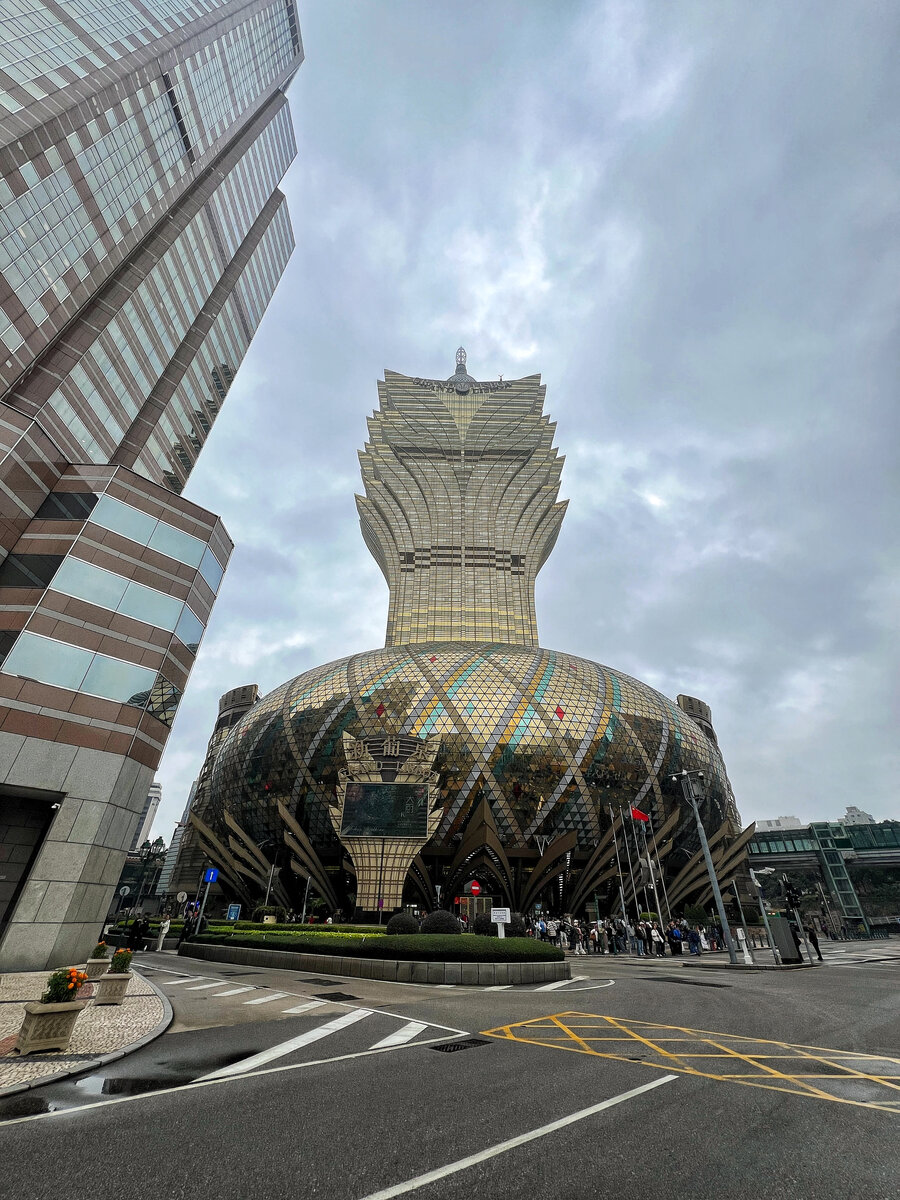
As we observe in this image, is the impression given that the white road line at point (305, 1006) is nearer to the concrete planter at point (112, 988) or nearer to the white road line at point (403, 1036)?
the white road line at point (403, 1036)

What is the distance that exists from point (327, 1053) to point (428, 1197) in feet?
17.3

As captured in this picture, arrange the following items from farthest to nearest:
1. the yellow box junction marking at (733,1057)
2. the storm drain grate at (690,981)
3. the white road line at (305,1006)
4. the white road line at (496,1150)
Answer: the storm drain grate at (690,981), the white road line at (305,1006), the yellow box junction marking at (733,1057), the white road line at (496,1150)

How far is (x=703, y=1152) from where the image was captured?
4.42 meters

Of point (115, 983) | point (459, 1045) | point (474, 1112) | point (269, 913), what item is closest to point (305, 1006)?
point (115, 983)

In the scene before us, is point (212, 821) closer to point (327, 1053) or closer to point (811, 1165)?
point (327, 1053)

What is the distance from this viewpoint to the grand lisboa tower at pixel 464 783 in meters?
43.3

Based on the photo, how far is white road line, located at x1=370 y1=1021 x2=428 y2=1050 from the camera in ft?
28.2

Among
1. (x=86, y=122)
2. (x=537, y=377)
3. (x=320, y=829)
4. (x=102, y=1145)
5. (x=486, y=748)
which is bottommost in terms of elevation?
(x=102, y=1145)

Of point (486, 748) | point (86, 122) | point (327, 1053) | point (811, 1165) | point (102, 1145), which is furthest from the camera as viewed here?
point (486, 748)

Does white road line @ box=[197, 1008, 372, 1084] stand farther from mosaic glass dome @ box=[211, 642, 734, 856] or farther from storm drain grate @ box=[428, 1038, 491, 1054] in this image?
mosaic glass dome @ box=[211, 642, 734, 856]

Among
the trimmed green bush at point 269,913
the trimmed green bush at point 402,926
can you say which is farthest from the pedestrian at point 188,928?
the trimmed green bush at point 402,926

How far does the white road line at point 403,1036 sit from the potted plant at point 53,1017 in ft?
14.2

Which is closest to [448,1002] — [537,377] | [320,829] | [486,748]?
[486,748]

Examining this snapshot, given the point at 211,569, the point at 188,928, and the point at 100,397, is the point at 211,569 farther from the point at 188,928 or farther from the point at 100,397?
the point at 100,397
